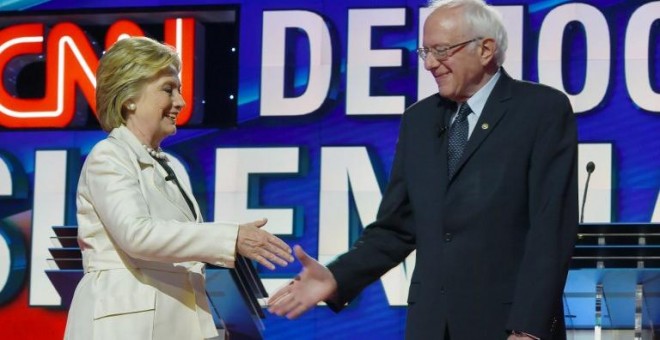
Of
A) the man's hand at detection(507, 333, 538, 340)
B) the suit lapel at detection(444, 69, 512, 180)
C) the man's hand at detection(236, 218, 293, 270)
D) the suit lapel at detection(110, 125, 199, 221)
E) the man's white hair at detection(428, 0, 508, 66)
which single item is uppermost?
the man's white hair at detection(428, 0, 508, 66)

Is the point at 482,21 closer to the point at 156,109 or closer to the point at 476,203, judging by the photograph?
the point at 476,203

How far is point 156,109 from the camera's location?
336 centimetres

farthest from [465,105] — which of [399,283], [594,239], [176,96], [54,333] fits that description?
[54,333]

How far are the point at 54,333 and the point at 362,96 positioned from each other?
215 cm

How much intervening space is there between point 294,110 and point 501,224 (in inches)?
150

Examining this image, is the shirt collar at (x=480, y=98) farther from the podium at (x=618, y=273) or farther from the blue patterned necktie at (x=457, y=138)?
the podium at (x=618, y=273)

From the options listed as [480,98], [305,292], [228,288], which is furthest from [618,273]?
[305,292]

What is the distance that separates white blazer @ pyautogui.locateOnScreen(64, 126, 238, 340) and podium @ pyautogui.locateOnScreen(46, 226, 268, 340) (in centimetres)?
142

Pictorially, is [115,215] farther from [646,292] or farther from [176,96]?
[646,292]

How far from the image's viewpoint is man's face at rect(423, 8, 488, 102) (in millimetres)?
2947

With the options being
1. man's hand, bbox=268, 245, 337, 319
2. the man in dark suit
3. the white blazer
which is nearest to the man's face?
the man in dark suit

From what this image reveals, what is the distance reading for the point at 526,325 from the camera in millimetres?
2648

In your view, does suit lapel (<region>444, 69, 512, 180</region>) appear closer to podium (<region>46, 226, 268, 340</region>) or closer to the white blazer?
the white blazer

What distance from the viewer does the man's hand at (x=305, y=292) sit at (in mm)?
2965
